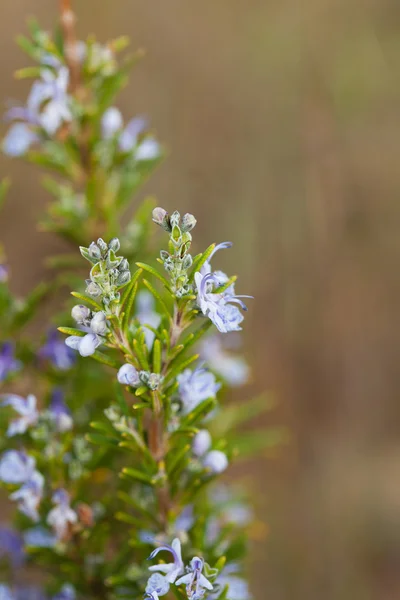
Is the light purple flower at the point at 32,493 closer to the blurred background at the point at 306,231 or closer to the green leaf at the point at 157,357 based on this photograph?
the green leaf at the point at 157,357

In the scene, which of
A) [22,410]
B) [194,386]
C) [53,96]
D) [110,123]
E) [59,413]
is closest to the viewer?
[194,386]

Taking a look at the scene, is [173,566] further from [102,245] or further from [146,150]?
[146,150]

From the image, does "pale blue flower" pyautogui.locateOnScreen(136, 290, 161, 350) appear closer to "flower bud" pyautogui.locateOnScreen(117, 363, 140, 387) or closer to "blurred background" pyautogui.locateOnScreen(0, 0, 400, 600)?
"flower bud" pyautogui.locateOnScreen(117, 363, 140, 387)

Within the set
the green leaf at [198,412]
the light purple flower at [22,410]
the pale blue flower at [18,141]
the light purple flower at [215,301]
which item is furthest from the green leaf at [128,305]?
the pale blue flower at [18,141]

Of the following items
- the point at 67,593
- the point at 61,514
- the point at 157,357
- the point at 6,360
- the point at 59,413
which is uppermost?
the point at 6,360

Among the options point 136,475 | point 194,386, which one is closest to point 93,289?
point 194,386

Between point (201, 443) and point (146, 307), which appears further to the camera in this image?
point (146, 307)
